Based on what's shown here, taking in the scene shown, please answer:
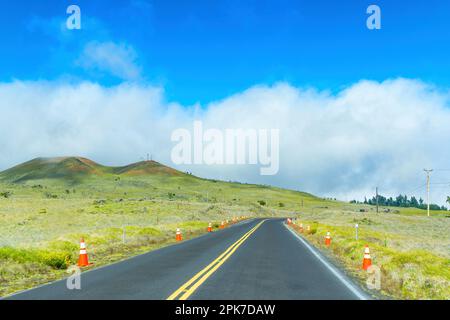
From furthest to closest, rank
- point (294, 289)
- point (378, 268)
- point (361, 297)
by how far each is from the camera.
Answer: point (378, 268) → point (294, 289) → point (361, 297)

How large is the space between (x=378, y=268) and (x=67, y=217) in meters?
54.9

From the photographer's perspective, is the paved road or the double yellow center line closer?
the double yellow center line

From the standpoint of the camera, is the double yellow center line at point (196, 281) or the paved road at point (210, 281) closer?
the double yellow center line at point (196, 281)

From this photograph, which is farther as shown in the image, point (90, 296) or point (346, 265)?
point (346, 265)

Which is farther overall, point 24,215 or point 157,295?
point 24,215

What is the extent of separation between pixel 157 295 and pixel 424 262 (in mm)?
9626

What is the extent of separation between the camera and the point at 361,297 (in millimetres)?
10773

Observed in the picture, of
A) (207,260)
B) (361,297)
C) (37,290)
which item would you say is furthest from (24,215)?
(361,297)
